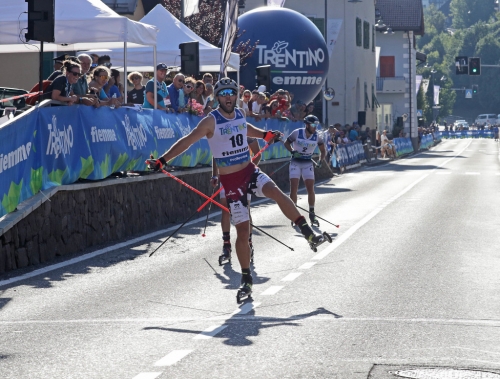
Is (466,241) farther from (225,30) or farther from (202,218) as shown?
(225,30)

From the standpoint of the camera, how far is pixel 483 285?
10.8m

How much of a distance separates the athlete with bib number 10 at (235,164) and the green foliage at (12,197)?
264 cm

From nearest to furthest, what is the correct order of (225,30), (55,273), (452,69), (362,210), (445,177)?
1. (55,273)
2. (362,210)
3. (225,30)
4. (445,177)
5. (452,69)

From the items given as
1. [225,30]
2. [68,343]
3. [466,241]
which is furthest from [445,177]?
[68,343]

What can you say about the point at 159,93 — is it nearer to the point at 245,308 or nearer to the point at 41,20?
the point at 41,20

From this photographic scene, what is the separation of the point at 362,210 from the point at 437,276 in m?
9.88

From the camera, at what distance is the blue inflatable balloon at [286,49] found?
40.2 m

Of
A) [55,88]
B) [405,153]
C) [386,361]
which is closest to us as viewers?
[386,361]

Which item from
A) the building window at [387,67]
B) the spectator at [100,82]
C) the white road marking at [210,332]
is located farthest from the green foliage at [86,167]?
the building window at [387,67]

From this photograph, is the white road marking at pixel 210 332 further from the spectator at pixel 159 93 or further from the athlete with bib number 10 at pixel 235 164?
the spectator at pixel 159 93

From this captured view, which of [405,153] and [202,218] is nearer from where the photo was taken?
[202,218]

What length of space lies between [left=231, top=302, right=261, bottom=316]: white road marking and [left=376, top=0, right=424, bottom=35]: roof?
80759 mm

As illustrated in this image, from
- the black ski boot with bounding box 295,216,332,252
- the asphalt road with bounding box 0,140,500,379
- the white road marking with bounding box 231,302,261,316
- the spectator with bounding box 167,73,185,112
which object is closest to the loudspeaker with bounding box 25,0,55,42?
the asphalt road with bounding box 0,140,500,379

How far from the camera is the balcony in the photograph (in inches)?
3497
